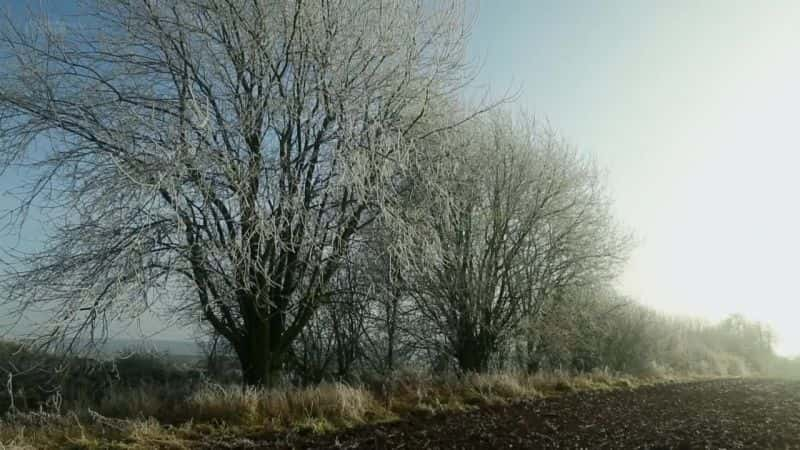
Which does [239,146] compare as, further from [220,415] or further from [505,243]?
[505,243]

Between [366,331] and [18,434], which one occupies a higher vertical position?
[366,331]

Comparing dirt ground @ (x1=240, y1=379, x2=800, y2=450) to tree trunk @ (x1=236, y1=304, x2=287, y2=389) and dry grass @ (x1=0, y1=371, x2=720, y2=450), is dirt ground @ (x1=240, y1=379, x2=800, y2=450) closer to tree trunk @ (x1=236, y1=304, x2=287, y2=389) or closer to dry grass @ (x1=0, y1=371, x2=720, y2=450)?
dry grass @ (x1=0, y1=371, x2=720, y2=450)

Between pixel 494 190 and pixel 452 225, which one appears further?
pixel 494 190

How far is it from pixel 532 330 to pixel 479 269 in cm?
245

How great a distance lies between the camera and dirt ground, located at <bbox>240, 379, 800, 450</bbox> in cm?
589

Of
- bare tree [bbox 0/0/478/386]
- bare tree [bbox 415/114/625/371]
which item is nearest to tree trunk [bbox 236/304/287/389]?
bare tree [bbox 0/0/478/386]

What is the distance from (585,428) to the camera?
713 centimetres

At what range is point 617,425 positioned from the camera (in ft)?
24.7

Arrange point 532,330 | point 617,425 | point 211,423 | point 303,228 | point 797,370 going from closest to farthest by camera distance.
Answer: point 211,423 < point 617,425 < point 303,228 < point 532,330 < point 797,370

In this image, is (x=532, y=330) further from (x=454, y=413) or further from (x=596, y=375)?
(x=454, y=413)

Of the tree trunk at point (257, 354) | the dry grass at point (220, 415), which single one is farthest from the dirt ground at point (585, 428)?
the tree trunk at point (257, 354)

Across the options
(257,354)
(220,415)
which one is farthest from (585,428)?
(257,354)

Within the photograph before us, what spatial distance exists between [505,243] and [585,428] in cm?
747

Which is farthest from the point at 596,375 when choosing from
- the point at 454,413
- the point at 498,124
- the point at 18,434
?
the point at 18,434
